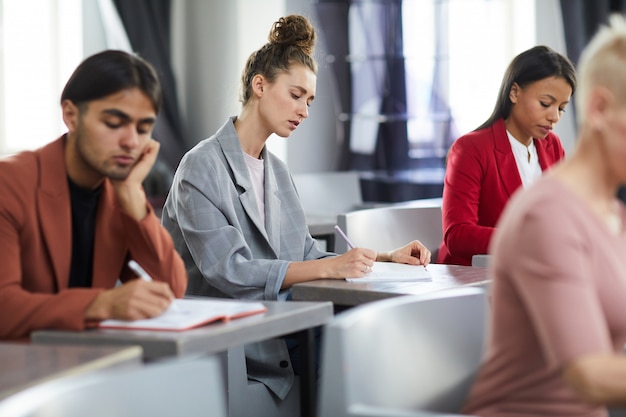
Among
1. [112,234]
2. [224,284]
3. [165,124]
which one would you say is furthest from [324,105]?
[112,234]

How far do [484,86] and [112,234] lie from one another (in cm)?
446

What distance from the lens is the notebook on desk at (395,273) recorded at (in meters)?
2.55

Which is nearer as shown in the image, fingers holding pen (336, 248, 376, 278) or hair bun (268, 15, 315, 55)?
fingers holding pen (336, 248, 376, 278)

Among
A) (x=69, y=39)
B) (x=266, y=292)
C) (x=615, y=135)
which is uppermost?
(x=69, y=39)

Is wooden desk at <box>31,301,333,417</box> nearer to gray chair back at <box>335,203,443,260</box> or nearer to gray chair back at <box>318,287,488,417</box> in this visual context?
gray chair back at <box>318,287,488,417</box>

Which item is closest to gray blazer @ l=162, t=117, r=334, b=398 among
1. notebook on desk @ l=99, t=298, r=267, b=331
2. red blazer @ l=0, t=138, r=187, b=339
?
red blazer @ l=0, t=138, r=187, b=339

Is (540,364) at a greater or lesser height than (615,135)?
lesser

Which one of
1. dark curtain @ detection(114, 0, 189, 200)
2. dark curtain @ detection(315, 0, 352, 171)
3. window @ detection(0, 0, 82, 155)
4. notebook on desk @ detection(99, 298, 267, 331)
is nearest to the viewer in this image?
notebook on desk @ detection(99, 298, 267, 331)

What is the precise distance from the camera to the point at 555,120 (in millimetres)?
3322

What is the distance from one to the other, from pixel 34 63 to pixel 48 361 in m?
4.54

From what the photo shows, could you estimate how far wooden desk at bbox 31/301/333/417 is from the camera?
5.69ft

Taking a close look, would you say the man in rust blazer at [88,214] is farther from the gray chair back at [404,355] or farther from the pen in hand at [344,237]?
the pen in hand at [344,237]

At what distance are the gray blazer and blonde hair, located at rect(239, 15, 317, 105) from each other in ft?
0.51

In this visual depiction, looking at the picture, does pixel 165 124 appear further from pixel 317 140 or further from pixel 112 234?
pixel 112 234
